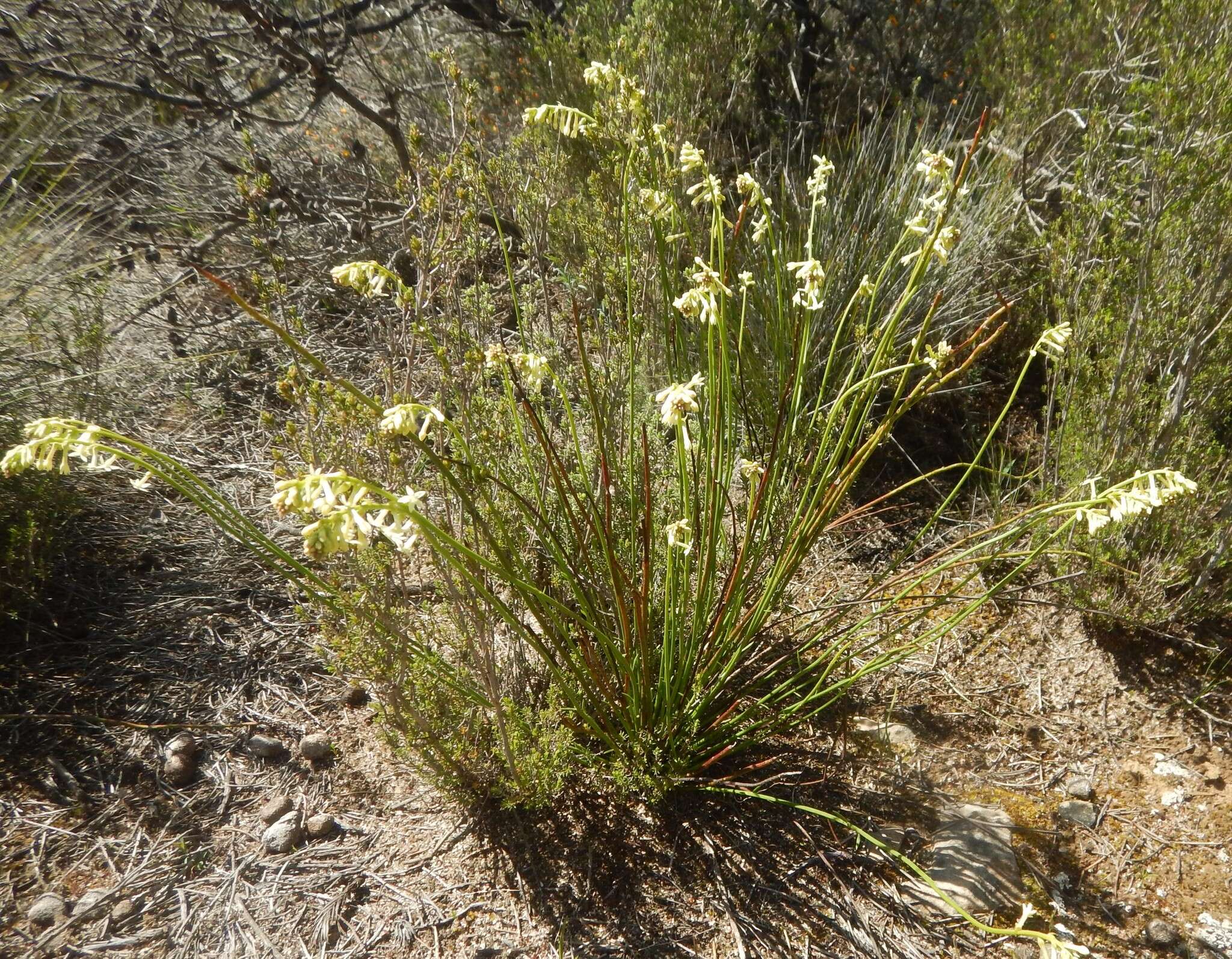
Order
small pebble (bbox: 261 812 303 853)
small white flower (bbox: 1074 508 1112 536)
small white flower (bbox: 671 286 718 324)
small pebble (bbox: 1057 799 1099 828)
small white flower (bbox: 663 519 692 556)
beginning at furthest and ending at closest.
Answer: small pebble (bbox: 1057 799 1099 828)
small pebble (bbox: 261 812 303 853)
small white flower (bbox: 663 519 692 556)
small white flower (bbox: 671 286 718 324)
small white flower (bbox: 1074 508 1112 536)

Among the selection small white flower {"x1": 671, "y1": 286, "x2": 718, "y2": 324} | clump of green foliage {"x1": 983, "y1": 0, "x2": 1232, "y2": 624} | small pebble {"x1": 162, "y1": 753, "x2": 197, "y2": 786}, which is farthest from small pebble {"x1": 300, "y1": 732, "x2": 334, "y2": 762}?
clump of green foliage {"x1": 983, "y1": 0, "x2": 1232, "y2": 624}

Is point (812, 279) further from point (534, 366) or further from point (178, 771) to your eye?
point (178, 771)

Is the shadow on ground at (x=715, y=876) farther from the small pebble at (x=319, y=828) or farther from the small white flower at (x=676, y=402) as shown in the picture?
the small white flower at (x=676, y=402)

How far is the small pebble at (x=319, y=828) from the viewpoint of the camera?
207 centimetres

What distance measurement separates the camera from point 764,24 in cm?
448

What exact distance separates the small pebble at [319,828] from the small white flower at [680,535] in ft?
4.01

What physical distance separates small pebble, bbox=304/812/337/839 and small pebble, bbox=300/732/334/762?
8.0 inches

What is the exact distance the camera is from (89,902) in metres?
1.96

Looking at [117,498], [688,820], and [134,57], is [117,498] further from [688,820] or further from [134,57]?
[134,57]

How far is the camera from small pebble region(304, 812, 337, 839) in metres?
2.07

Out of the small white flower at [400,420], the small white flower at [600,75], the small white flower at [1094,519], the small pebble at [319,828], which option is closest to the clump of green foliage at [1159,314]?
the small white flower at [1094,519]

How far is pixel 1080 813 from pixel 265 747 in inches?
91.1

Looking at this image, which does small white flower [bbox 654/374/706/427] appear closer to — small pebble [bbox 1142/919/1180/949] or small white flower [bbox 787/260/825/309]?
small white flower [bbox 787/260/825/309]

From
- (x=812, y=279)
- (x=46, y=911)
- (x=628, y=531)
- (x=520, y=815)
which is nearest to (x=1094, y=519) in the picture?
(x=812, y=279)
